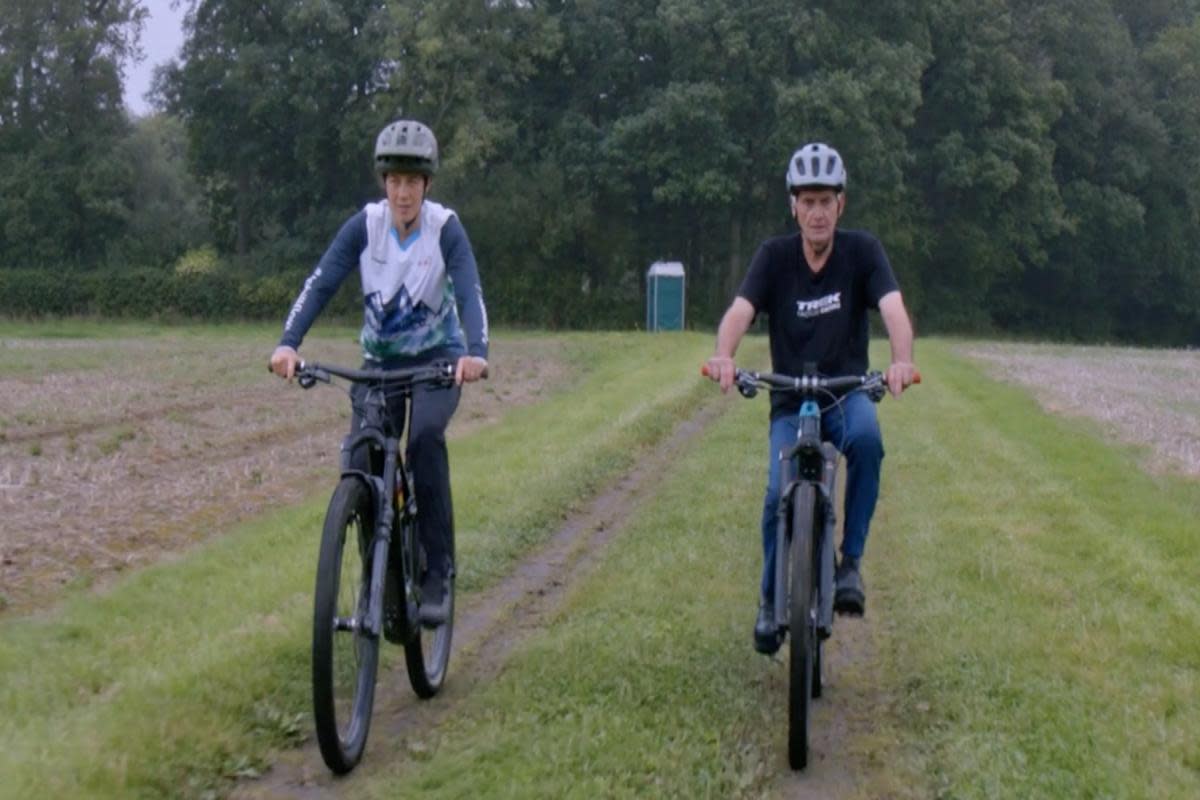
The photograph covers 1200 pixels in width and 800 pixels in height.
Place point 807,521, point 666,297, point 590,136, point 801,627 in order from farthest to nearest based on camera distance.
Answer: point 590,136 → point 666,297 → point 807,521 → point 801,627

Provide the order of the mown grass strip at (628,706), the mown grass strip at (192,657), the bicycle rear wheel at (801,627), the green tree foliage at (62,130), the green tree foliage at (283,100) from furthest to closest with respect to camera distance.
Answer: the green tree foliage at (62,130)
the green tree foliage at (283,100)
the bicycle rear wheel at (801,627)
the mown grass strip at (628,706)
the mown grass strip at (192,657)

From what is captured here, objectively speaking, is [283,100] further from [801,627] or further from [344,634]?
[801,627]

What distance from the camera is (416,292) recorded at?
Answer: 623 cm

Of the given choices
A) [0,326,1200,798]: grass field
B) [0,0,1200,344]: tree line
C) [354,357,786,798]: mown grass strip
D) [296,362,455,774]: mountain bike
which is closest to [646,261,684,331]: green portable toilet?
[0,0,1200,344]: tree line

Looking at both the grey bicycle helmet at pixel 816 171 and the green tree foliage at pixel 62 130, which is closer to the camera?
the grey bicycle helmet at pixel 816 171

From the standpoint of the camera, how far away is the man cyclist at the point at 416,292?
610 centimetres

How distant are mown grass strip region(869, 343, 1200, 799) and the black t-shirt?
1.48m

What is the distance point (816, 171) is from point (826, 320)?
634mm

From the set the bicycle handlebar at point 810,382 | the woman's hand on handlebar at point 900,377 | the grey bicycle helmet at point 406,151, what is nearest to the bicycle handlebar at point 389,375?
the grey bicycle helmet at point 406,151

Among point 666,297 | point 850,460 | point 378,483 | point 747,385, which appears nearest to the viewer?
point 378,483

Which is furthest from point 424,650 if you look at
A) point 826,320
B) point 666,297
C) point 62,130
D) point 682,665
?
point 62,130

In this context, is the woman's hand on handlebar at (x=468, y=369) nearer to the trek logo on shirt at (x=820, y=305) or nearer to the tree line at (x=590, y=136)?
the trek logo on shirt at (x=820, y=305)

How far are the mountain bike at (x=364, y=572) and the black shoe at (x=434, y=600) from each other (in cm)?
5

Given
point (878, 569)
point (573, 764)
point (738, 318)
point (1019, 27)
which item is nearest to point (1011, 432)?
point (878, 569)
